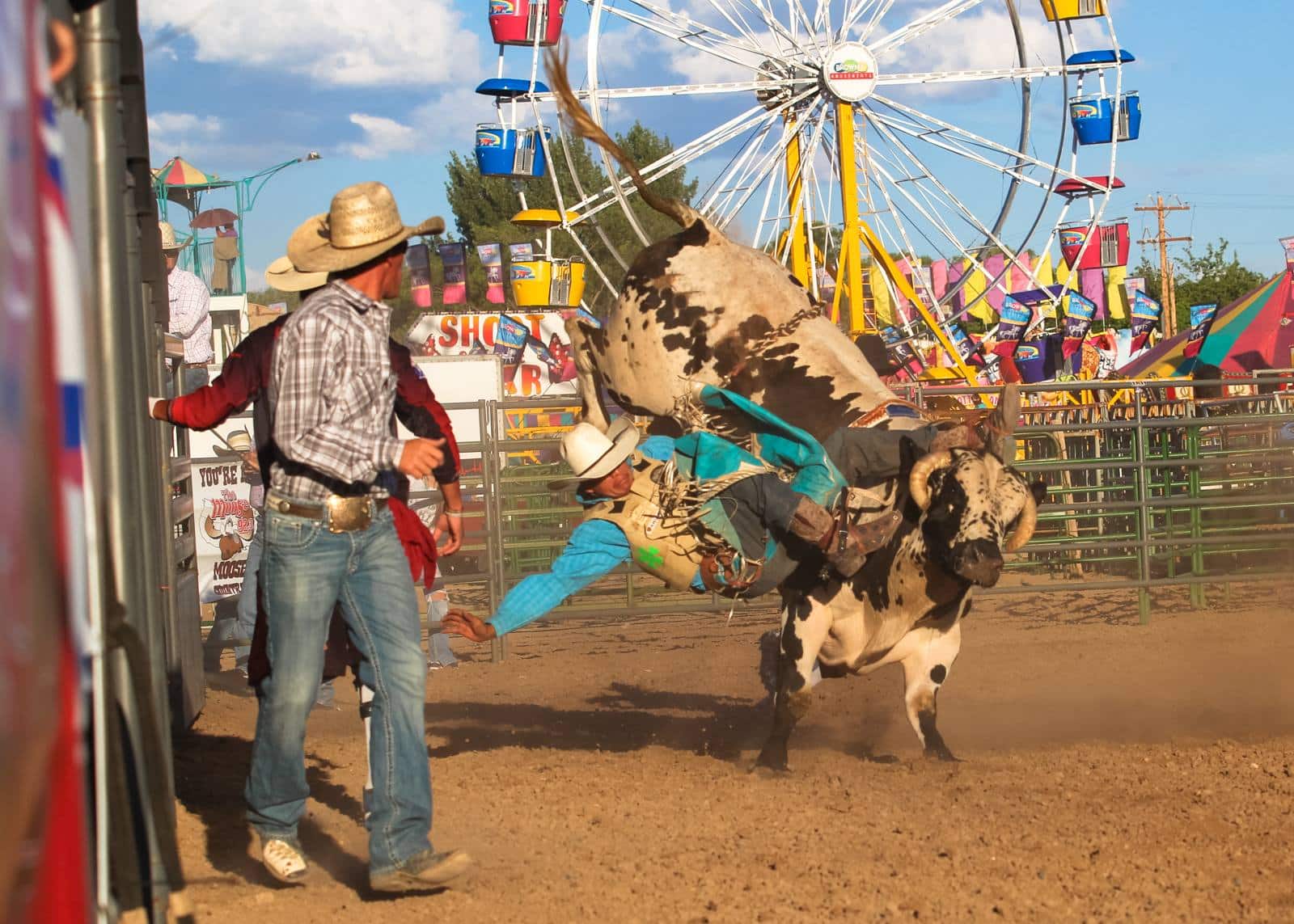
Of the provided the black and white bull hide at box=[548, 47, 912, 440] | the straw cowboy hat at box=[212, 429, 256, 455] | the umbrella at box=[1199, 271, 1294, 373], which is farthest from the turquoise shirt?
the umbrella at box=[1199, 271, 1294, 373]

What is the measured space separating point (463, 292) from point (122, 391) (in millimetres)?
31316

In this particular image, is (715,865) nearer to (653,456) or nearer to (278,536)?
(278,536)

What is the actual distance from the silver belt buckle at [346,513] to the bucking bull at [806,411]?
2.44m

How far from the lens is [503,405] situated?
9.56 metres

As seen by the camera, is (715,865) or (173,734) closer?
(715,865)

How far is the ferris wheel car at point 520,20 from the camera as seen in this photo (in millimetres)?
20250

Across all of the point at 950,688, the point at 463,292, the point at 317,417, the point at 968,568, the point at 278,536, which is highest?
the point at 463,292

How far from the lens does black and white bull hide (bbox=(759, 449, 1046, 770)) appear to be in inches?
221

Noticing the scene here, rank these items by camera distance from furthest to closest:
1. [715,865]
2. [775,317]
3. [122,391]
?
[775,317] → [715,865] → [122,391]

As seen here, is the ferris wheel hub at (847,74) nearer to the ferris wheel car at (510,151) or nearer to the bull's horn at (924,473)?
the ferris wheel car at (510,151)

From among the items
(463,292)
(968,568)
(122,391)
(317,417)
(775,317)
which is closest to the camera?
(122,391)

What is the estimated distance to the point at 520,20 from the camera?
20.3 metres

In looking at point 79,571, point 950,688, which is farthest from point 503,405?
point 79,571

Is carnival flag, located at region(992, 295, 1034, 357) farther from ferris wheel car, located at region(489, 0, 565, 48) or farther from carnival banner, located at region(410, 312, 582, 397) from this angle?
ferris wheel car, located at region(489, 0, 565, 48)
